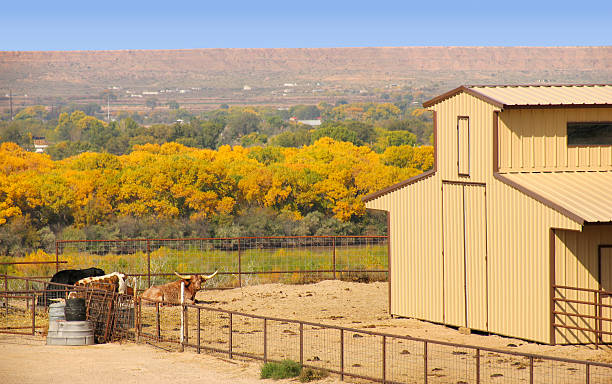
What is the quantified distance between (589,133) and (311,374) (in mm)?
7792

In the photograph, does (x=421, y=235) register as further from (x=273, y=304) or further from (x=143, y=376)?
(x=143, y=376)

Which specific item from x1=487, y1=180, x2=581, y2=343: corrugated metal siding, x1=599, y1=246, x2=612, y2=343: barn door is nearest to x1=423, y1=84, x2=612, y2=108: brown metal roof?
x1=487, y1=180, x2=581, y2=343: corrugated metal siding

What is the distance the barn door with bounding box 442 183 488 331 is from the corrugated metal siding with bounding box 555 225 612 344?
68.4 inches

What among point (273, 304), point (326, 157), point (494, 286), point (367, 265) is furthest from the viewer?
point (326, 157)

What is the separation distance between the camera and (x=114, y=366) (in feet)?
51.5

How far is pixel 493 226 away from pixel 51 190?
3861 cm

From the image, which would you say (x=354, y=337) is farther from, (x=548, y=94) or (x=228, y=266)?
(x=228, y=266)

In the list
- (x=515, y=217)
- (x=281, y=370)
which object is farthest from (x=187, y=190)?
(x=281, y=370)

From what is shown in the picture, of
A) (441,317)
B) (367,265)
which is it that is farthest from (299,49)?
(441,317)

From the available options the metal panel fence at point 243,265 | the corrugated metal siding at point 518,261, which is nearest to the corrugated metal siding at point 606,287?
the corrugated metal siding at point 518,261

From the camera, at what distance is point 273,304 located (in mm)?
23641

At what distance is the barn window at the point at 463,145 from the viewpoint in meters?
19.0

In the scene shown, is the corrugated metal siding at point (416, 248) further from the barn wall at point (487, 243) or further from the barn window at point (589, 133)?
the barn window at point (589, 133)

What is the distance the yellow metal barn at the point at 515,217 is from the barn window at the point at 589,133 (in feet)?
0.09
